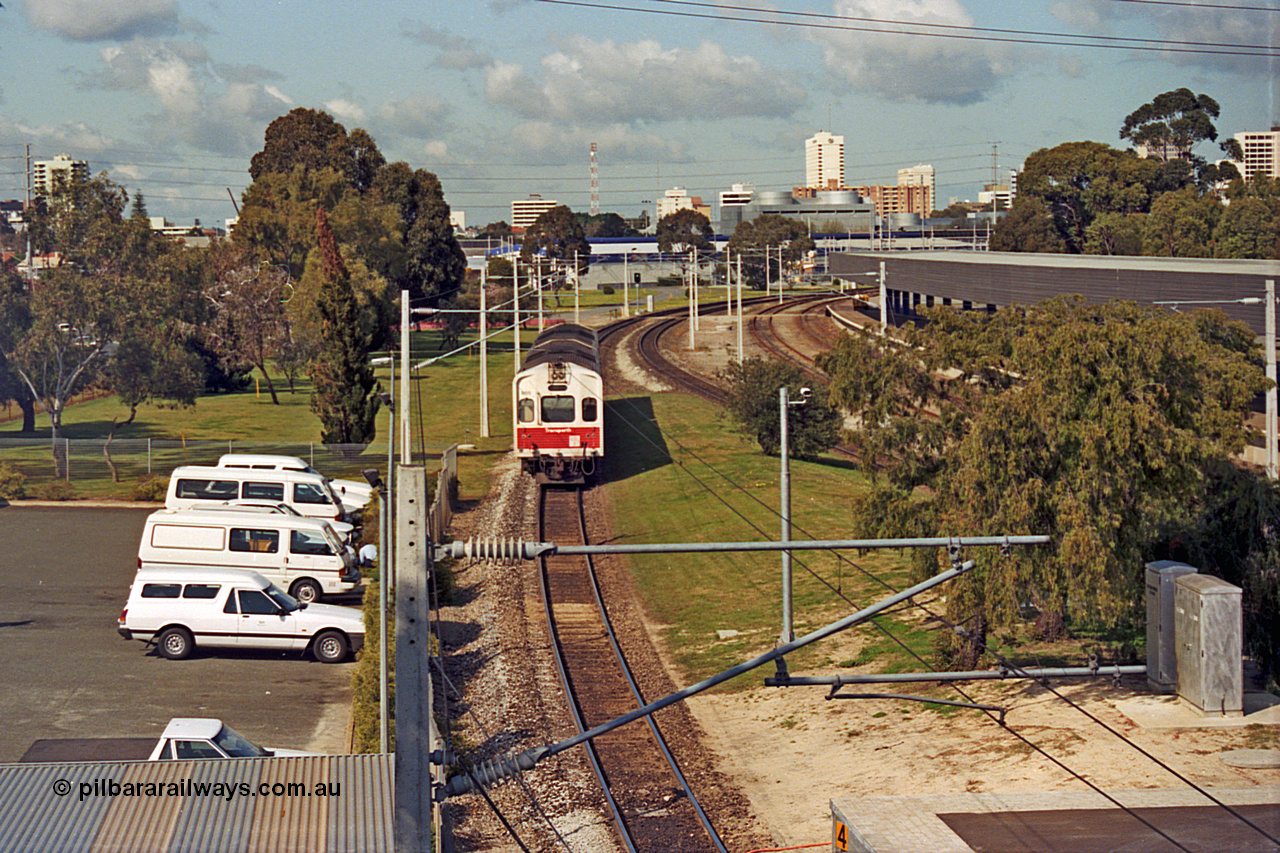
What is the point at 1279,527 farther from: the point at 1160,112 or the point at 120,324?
the point at 1160,112

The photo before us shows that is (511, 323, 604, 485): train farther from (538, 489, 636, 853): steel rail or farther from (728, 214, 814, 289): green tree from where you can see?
(728, 214, 814, 289): green tree

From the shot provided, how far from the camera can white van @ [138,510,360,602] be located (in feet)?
79.3

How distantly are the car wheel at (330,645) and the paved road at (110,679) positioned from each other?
247mm

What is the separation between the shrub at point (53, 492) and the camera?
1362 inches

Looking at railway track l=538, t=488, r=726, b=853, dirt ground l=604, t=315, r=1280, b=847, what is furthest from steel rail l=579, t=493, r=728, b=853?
dirt ground l=604, t=315, r=1280, b=847

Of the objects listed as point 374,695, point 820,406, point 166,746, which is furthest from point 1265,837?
point 820,406

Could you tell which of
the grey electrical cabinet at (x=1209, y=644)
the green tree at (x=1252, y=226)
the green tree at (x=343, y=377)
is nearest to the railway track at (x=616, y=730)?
the grey electrical cabinet at (x=1209, y=644)

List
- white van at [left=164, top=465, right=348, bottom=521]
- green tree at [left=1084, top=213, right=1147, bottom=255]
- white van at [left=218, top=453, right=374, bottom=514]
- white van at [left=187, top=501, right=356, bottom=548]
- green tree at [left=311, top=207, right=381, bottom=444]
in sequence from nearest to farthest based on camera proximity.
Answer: white van at [left=187, top=501, right=356, bottom=548], white van at [left=164, top=465, right=348, bottom=521], white van at [left=218, top=453, right=374, bottom=514], green tree at [left=311, top=207, right=381, bottom=444], green tree at [left=1084, top=213, right=1147, bottom=255]

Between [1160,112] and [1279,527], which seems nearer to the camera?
[1279,527]

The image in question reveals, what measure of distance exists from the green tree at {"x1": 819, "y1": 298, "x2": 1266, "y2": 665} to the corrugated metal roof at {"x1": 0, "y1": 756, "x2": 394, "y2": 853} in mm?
9265

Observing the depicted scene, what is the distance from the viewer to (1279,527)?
680 inches

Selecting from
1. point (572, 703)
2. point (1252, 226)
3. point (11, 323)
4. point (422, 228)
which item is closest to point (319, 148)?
point (422, 228)

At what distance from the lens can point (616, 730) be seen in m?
17.9

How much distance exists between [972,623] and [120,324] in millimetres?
32780
